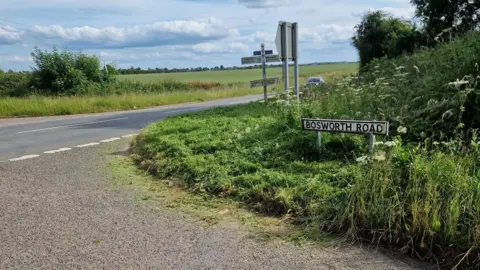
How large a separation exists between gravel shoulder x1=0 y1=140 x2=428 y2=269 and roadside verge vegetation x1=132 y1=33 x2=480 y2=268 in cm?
39

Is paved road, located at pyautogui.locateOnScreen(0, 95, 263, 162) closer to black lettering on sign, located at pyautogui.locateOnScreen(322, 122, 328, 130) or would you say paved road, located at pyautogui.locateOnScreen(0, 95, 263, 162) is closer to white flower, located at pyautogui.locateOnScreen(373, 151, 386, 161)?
black lettering on sign, located at pyautogui.locateOnScreen(322, 122, 328, 130)

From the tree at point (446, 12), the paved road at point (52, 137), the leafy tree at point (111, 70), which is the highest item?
the tree at point (446, 12)

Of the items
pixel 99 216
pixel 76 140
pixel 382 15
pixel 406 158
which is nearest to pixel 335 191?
pixel 406 158

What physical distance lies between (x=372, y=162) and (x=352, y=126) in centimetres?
78

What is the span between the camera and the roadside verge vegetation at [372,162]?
341cm

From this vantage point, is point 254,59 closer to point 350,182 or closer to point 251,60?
point 251,60

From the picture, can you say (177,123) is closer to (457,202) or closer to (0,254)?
(0,254)

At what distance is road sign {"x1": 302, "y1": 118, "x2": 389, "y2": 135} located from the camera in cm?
446

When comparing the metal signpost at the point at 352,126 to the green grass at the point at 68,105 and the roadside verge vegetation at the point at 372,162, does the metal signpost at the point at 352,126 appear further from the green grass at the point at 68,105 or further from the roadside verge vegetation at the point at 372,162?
the green grass at the point at 68,105

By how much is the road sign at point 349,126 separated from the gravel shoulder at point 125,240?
5.22 ft

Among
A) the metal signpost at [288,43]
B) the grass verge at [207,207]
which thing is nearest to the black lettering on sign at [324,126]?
the grass verge at [207,207]

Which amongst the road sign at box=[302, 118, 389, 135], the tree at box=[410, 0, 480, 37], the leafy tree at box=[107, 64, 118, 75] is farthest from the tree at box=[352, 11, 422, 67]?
the road sign at box=[302, 118, 389, 135]

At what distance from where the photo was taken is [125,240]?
3.80m

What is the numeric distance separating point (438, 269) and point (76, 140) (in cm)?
944
